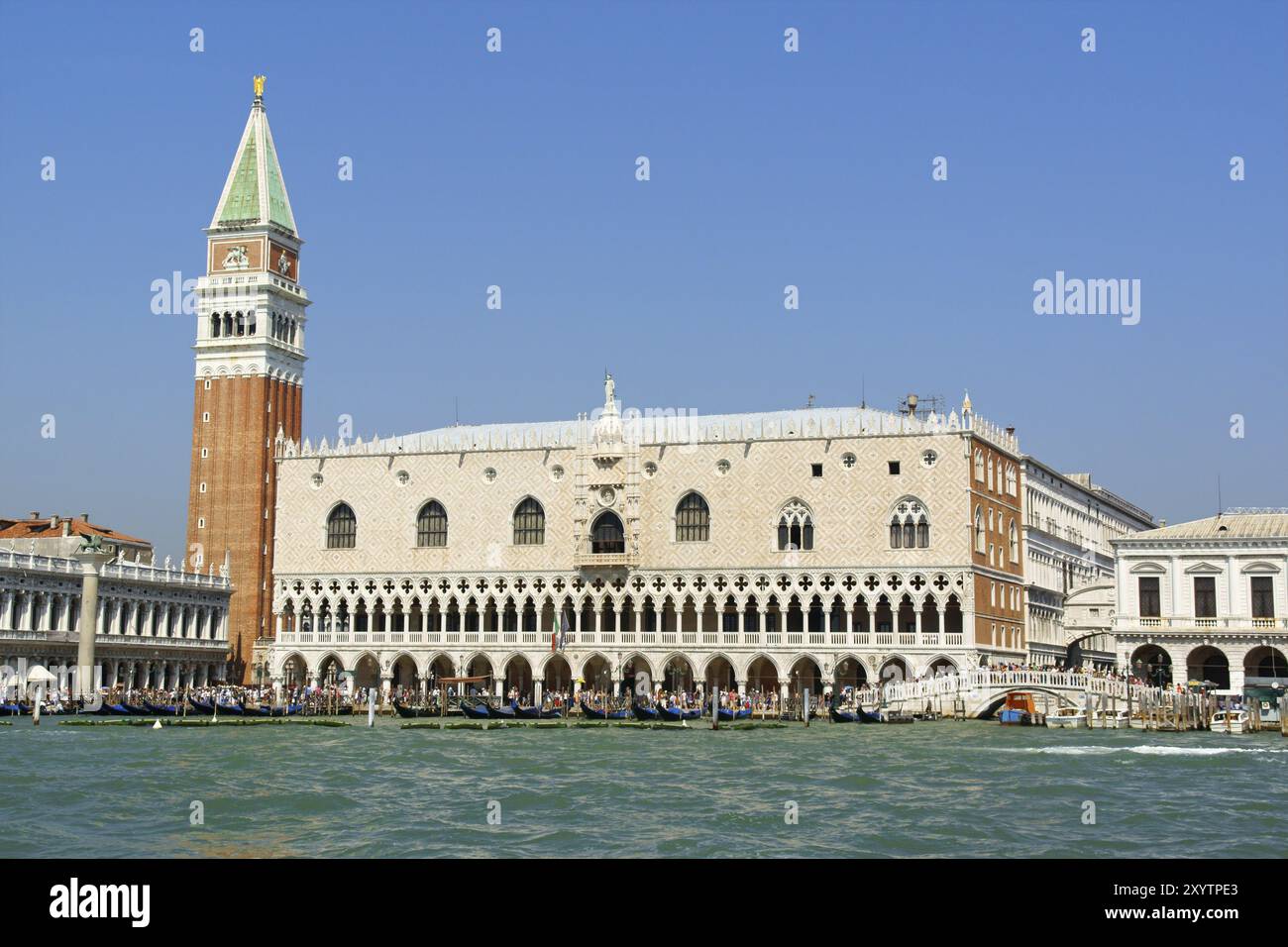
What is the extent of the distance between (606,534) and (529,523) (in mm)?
3218

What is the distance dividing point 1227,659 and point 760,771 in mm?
29862

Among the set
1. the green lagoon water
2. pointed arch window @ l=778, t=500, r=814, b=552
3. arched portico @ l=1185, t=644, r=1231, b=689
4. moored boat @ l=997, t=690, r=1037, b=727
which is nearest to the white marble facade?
the green lagoon water

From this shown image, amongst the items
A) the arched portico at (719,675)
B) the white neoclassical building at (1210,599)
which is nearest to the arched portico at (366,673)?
the arched portico at (719,675)

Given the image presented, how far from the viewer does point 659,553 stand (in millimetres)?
57844

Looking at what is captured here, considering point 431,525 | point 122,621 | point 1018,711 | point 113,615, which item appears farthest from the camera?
Answer: point 122,621

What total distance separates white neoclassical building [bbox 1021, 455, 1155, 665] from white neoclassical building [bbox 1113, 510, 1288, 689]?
7.37m

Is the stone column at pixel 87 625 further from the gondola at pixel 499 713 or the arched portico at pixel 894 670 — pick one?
the arched portico at pixel 894 670

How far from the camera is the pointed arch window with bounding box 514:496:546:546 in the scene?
5950cm

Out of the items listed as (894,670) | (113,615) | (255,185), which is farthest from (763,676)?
(255,185)

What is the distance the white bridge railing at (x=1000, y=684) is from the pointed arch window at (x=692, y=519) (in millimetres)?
10057

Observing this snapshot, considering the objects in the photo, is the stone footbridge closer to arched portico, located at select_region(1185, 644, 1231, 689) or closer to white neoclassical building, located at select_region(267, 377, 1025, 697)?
arched portico, located at select_region(1185, 644, 1231, 689)

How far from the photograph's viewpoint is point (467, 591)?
60.1 m

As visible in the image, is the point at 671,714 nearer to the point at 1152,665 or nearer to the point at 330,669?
the point at 1152,665
